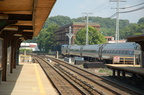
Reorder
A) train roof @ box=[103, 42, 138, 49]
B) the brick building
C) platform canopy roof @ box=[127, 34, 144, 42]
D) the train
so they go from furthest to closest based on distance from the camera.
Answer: the brick building
train roof @ box=[103, 42, 138, 49]
the train
platform canopy roof @ box=[127, 34, 144, 42]

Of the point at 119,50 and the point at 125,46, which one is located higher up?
the point at 125,46

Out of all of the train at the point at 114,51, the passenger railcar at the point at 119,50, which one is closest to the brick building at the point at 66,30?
the train at the point at 114,51

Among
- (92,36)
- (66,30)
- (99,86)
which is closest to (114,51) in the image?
(99,86)

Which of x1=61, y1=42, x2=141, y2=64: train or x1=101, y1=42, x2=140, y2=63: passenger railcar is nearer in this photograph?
x1=61, y1=42, x2=141, y2=64: train

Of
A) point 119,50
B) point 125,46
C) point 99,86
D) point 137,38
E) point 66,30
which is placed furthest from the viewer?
point 66,30

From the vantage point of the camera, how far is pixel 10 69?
24.4 m

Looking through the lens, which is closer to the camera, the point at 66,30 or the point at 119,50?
the point at 119,50

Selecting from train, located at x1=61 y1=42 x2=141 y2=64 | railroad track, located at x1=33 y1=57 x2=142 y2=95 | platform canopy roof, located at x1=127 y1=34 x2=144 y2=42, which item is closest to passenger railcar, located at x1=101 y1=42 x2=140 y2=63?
train, located at x1=61 y1=42 x2=141 y2=64

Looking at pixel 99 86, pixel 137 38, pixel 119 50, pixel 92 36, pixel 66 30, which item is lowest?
pixel 99 86

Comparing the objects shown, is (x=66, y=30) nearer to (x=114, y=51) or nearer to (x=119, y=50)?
(x=114, y=51)

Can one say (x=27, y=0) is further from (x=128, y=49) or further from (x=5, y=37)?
(x=128, y=49)

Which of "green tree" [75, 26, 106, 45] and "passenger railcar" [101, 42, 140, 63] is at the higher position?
"green tree" [75, 26, 106, 45]

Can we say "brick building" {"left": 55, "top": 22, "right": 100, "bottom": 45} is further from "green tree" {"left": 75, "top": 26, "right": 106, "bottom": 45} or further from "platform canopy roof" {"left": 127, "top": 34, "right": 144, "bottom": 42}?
"platform canopy roof" {"left": 127, "top": 34, "right": 144, "bottom": 42}

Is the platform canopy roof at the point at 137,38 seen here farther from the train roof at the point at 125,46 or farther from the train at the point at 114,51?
the train roof at the point at 125,46
